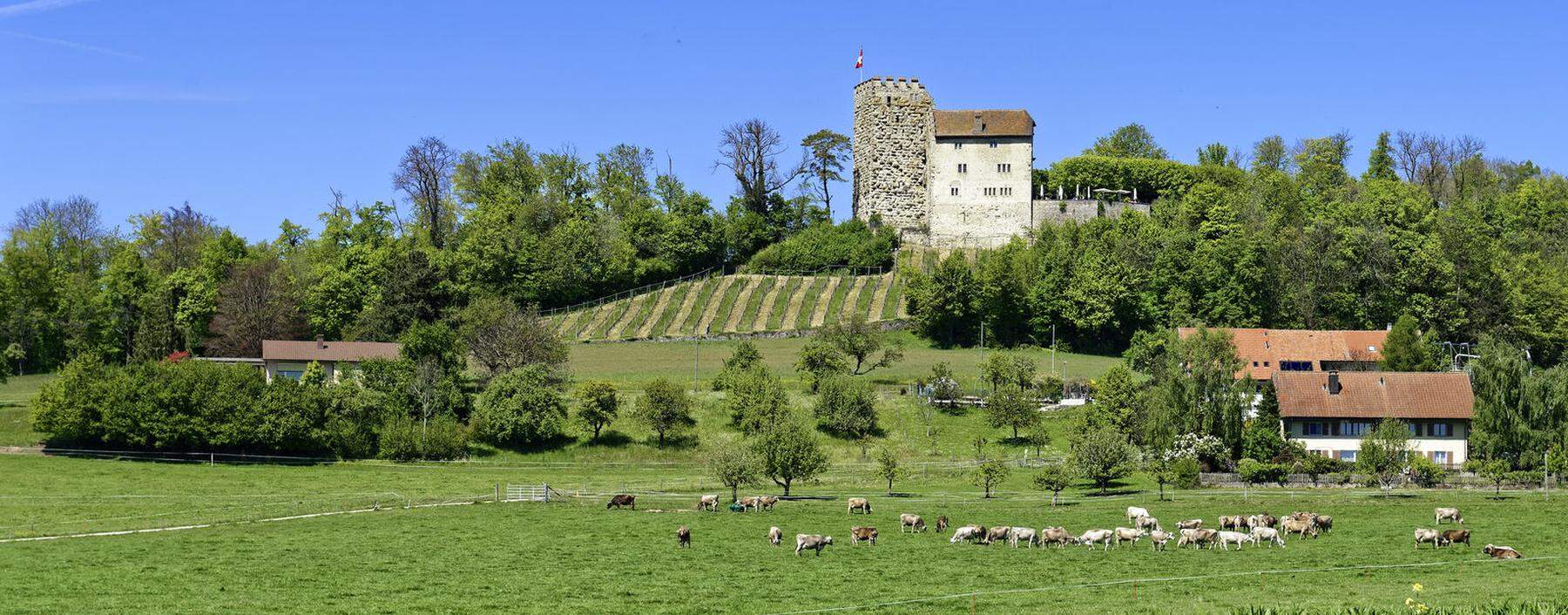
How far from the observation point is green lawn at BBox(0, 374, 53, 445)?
8919 cm

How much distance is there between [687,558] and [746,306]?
8278cm

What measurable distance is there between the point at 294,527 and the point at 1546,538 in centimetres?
4264

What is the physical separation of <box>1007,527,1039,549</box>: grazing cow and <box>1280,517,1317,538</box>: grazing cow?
8472 millimetres

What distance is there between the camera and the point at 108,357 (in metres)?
120

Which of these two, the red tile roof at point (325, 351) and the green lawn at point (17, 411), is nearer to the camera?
the green lawn at point (17, 411)

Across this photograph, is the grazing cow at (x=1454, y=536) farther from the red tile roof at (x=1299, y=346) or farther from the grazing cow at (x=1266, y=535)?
the red tile roof at (x=1299, y=346)

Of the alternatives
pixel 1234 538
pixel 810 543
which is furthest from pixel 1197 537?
pixel 810 543

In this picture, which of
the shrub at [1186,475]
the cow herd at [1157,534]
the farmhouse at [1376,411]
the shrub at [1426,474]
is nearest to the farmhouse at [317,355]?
the shrub at [1186,475]

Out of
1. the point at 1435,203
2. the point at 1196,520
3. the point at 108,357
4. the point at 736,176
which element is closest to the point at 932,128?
the point at 736,176

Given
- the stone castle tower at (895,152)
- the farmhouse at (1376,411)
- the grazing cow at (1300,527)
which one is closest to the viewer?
the grazing cow at (1300,527)

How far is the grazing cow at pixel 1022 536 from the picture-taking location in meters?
52.7

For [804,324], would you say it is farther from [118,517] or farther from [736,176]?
[118,517]

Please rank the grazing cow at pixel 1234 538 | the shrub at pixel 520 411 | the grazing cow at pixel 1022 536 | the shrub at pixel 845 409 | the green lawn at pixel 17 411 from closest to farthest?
1. the grazing cow at pixel 1234 538
2. the grazing cow at pixel 1022 536
3. the shrub at pixel 520 411
4. the green lawn at pixel 17 411
5. the shrub at pixel 845 409

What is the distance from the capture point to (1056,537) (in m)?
52.2
